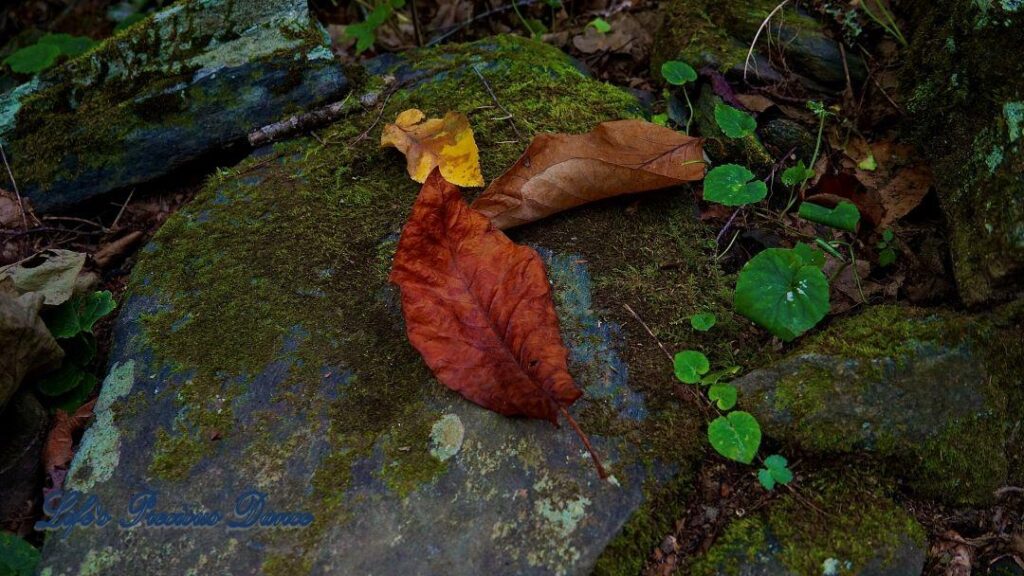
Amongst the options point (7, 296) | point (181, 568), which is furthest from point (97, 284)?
point (181, 568)

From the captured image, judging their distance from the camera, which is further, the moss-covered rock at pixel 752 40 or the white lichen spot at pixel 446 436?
the moss-covered rock at pixel 752 40

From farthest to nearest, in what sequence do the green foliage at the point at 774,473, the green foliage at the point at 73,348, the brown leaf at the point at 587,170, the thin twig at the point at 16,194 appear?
the thin twig at the point at 16,194
the brown leaf at the point at 587,170
the green foliage at the point at 73,348
the green foliage at the point at 774,473

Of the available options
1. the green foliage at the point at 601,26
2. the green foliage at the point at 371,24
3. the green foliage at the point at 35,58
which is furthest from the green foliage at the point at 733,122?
the green foliage at the point at 35,58

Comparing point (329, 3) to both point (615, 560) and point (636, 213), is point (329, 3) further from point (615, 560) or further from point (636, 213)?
point (615, 560)

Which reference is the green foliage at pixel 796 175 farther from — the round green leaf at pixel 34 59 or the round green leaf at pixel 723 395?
the round green leaf at pixel 34 59

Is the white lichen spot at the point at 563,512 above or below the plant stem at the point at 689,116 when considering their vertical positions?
below

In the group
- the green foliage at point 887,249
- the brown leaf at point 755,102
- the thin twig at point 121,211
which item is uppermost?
the brown leaf at point 755,102

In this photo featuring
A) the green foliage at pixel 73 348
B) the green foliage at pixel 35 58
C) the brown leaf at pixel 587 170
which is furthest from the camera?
the green foliage at pixel 35 58
